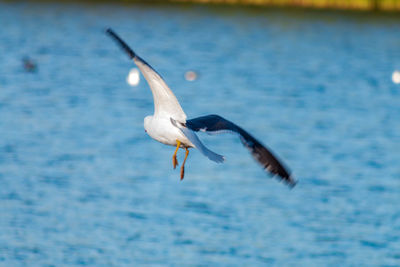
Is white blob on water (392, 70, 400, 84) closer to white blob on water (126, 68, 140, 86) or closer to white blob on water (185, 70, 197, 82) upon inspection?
white blob on water (185, 70, 197, 82)

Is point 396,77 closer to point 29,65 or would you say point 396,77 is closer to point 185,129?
point 29,65

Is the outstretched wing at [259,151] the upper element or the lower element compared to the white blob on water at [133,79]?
lower

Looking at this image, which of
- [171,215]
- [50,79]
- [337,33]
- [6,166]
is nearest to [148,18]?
[337,33]

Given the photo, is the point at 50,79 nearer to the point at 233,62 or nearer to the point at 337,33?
the point at 233,62

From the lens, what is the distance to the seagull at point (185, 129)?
6.37 meters

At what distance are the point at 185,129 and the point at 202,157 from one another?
11.4 m

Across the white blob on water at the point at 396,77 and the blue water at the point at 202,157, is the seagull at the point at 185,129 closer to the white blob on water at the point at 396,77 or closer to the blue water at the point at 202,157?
the blue water at the point at 202,157

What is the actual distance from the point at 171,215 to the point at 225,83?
1339 cm

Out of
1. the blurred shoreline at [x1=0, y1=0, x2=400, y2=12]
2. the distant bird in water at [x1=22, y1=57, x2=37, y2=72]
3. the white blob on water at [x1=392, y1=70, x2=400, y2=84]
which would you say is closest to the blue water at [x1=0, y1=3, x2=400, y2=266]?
the distant bird in water at [x1=22, y1=57, x2=37, y2=72]

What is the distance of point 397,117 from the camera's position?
23.5m

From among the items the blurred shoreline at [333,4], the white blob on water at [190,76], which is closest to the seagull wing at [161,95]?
the white blob on water at [190,76]

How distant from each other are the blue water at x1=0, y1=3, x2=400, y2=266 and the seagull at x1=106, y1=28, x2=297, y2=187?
562 centimetres

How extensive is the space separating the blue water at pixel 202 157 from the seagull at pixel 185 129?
562 centimetres

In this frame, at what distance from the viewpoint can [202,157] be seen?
61.4 feet
